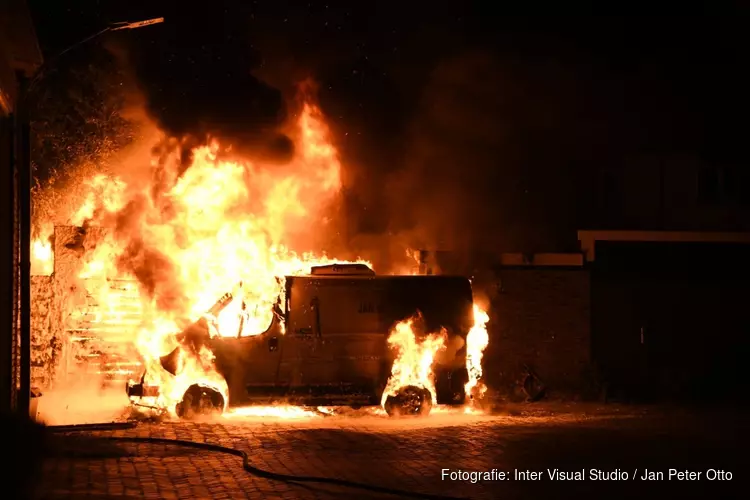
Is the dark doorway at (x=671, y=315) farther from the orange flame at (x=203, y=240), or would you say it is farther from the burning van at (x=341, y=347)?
the orange flame at (x=203, y=240)

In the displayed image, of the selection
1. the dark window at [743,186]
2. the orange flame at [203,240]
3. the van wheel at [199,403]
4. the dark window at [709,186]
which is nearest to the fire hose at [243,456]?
the van wheel at [199,403]

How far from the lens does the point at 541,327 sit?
18281 millimetres

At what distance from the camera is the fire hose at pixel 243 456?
354 inches

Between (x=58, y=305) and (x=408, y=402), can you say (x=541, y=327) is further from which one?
(x=58, y=305)

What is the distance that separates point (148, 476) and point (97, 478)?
518 mm

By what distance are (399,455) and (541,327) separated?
25.6 ft

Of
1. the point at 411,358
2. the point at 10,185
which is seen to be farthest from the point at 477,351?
the point at 10,185

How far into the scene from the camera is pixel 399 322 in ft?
48.6

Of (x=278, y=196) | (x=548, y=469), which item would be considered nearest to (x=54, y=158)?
(x=278, y=196)

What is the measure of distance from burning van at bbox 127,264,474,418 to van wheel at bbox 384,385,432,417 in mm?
16

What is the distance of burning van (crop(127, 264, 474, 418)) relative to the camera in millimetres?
14211

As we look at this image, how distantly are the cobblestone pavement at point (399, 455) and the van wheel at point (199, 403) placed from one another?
0.99 feet

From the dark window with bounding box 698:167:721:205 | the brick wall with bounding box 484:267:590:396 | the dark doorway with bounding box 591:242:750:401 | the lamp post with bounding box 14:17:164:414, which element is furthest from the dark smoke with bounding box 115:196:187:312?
the dark window with bounding box 698:167:721:205

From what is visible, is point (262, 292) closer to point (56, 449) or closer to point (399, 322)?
point (399, 322)
